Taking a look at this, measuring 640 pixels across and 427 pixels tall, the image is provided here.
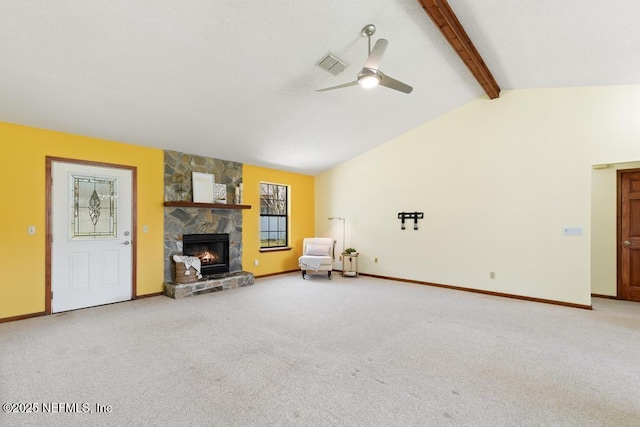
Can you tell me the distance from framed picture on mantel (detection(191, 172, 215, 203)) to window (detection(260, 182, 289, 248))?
132 centimetres

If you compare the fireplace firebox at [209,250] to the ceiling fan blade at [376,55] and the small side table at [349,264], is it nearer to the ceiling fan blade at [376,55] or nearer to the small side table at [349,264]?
the small side table at [349,264]

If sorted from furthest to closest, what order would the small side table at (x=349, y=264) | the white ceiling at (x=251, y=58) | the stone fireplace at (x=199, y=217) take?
the small side table at (x=349, y=264) → the stone fireplace at (x=199, y=217) → the white ceiling at (x=251, y=58)

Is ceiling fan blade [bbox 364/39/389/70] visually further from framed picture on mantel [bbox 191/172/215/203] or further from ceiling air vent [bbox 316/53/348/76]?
framed picture on mantel [bbox 191/172/215/203]

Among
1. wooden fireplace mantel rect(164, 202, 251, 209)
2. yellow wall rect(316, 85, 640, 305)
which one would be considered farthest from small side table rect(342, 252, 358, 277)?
wooden fireplace mantel rect(164, 202, 251, 209)

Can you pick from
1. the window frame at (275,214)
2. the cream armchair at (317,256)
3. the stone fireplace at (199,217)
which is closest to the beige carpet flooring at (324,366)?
the stone fireplace at (199,217)

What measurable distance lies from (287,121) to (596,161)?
4612 mm

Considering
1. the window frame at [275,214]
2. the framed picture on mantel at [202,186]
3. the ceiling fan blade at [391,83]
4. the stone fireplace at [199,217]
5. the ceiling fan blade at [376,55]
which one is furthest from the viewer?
the window frame at [275,214]

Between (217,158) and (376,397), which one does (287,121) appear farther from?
(376,397)

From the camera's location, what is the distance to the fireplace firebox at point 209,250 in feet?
17.6

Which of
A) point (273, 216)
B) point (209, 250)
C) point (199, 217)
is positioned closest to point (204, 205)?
point (199, 217)

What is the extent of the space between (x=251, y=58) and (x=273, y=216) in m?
4.10

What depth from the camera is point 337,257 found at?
7168 mm

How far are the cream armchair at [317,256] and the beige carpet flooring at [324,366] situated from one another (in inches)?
77.1

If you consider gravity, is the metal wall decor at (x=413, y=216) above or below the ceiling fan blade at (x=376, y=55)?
below
